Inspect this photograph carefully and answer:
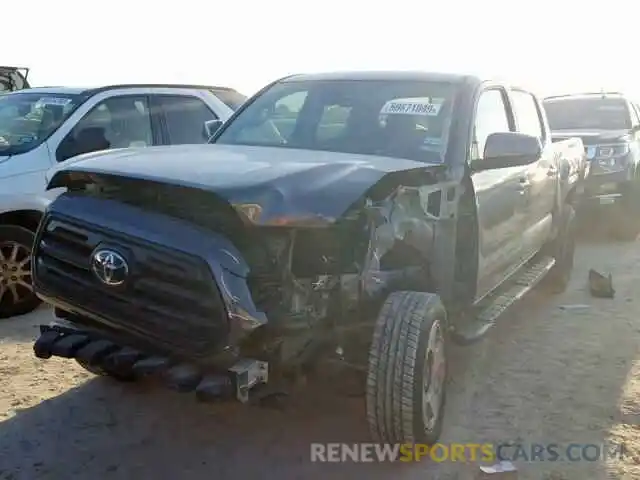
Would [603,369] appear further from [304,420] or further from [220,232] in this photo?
[220,232]

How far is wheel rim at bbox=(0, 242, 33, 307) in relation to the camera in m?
5.84

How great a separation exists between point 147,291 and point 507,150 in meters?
2.17

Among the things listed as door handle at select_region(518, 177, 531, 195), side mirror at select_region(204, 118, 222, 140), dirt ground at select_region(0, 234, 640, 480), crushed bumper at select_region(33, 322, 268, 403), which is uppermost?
side mirror at select_region(204, 118, 222, 140)

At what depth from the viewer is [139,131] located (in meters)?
6.67

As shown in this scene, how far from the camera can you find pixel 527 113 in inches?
238

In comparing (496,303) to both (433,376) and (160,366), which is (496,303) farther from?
(160,366)

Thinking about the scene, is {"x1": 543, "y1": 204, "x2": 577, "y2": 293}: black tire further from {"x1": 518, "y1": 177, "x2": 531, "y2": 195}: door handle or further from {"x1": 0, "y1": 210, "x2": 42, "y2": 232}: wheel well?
{"x1": 0, "y1": 210, "x2": 42, "y2": 232}: wheel well

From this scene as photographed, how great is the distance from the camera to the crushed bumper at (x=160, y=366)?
311 cm

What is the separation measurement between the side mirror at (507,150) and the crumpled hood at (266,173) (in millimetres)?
469

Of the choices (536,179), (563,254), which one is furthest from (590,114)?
(536,179)

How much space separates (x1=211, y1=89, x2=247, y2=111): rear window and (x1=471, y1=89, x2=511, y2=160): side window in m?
2.91

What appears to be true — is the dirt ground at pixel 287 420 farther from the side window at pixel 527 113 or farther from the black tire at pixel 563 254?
the side window at pixel 527 113

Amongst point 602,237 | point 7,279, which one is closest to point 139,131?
point 7,279

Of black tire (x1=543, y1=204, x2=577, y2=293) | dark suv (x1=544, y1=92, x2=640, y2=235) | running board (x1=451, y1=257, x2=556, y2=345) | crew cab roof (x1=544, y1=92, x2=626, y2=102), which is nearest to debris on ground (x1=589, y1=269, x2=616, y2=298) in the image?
black tire (x1=543, y1=204, x2=577, y2=293)
